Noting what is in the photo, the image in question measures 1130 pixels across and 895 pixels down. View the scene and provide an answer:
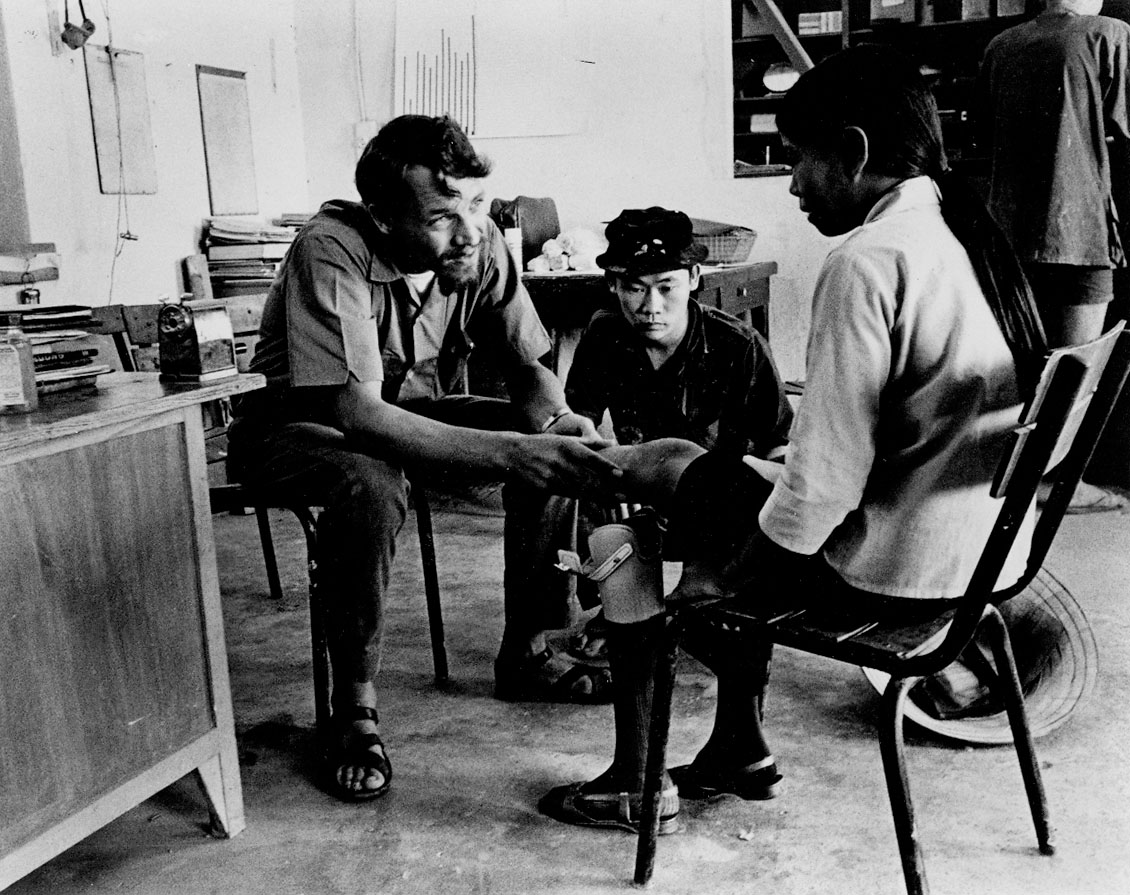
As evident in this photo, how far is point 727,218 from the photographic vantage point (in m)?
5.13

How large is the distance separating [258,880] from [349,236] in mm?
1258

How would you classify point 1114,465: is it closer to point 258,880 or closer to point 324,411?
point 324,411

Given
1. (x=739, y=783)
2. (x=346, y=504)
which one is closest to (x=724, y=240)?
(x=346, y=504)

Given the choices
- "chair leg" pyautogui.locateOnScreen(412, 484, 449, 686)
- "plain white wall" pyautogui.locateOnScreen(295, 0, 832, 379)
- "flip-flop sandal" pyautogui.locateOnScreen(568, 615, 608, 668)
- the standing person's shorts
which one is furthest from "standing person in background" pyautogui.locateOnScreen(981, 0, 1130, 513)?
"chair leg" pyautogui.locateOnScreen(412, 484, 449, 686)

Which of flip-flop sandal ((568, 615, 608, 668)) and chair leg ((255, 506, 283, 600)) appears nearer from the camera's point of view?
flip-flop sandal ((568, 615, 608, 668))

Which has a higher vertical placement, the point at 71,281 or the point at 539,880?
the point at 71,281

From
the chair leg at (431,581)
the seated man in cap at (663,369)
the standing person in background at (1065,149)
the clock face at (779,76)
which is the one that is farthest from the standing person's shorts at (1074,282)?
the chair leg at (431,581)

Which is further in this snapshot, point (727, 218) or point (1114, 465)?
point (727, 218)

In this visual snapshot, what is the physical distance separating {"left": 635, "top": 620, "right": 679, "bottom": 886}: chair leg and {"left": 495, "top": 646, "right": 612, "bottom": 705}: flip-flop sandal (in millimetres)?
700

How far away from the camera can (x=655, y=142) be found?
5.18 meters

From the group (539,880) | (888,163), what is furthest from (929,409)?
(539,880)

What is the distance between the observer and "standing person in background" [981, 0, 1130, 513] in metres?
3.83

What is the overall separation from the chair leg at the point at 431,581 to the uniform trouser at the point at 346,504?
9 centimetres

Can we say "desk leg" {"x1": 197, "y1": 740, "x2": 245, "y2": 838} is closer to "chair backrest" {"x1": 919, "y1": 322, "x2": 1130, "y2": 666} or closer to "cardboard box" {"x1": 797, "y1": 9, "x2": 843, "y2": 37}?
"chair backrest" {"x1": 919, "y1": 322, "x2": 1130, "y2": 666}
